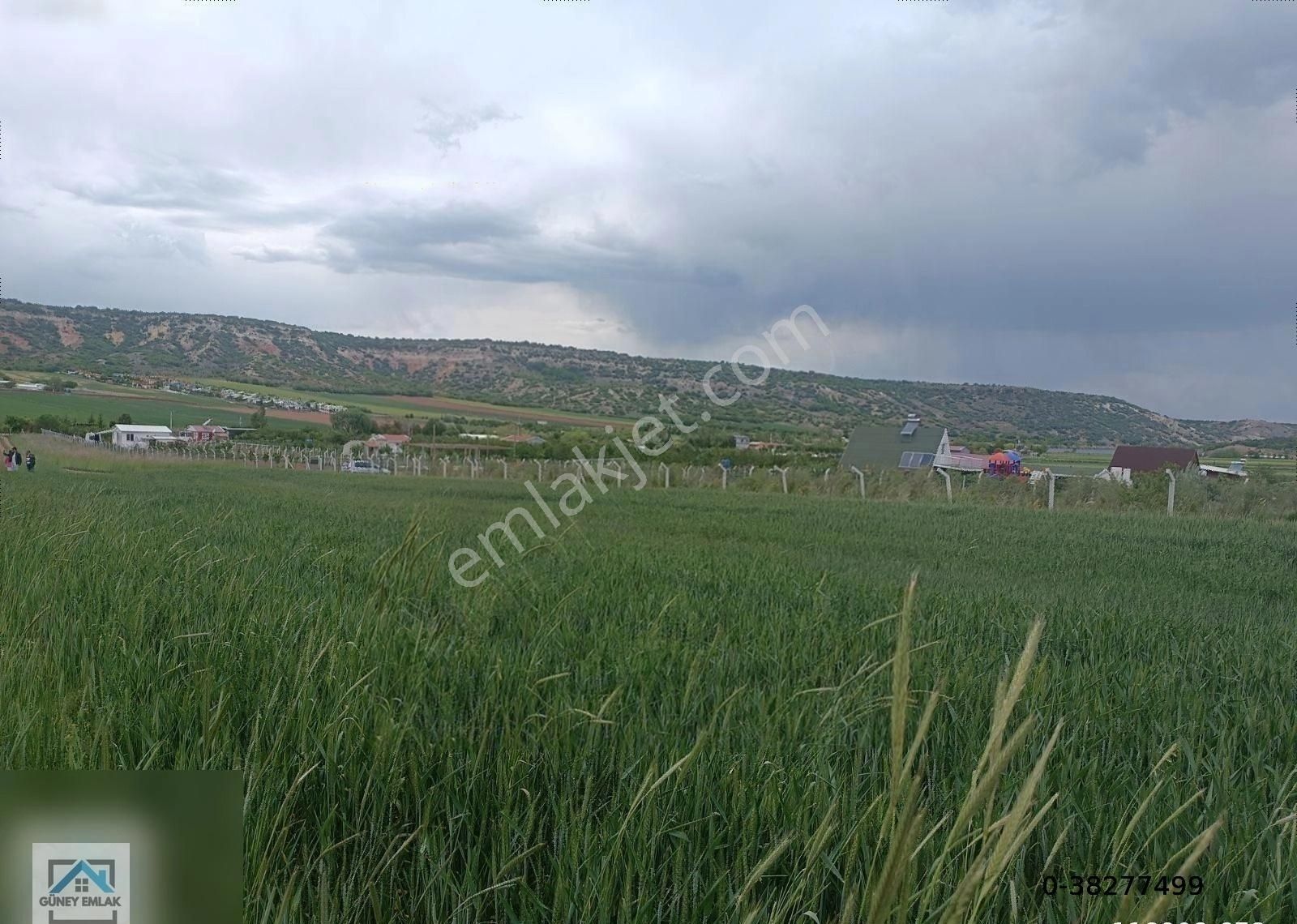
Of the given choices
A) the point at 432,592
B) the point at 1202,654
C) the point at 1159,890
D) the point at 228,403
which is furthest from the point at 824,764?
the point at 228,403

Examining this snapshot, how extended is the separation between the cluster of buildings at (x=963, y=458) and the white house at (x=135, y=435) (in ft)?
95.7

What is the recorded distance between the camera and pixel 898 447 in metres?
24.6

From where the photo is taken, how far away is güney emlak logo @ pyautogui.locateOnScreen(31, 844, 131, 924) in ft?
3.69

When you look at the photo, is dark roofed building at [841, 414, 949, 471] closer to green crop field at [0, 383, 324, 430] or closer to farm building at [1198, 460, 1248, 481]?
farm building at [1198, 460, 1248, 481]

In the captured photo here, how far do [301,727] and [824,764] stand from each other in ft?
4.28

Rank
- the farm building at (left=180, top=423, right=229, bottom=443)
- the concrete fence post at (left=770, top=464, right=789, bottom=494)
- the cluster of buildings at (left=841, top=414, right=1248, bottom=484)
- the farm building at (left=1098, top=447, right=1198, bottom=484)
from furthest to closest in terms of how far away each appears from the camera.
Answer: the farm building at (left=180, top=423, right=229, bottom=443) → the concrete fence post at (left=770, top=464, right=789, bottom=494) → the cluster of buildings at (left=841, top=414, right=1248, bottom=484) → the farm building at (left=1098, top=447, right=1198, bottom=484)

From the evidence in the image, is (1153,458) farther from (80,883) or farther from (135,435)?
(135,435)

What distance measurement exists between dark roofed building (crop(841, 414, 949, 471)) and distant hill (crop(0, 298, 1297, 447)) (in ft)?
4.10

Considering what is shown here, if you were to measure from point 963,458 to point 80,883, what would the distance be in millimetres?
24528

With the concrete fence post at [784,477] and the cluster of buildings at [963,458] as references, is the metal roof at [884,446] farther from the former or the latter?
the concrete fence post at [784,477]

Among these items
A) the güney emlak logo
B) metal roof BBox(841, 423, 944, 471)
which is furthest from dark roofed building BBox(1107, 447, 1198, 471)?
the güney emlak logo

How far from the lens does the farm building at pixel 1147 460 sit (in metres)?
21.2

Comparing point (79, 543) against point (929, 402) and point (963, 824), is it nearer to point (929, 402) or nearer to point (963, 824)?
point (963, 824)

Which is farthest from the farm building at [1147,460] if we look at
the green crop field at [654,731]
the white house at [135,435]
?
the white house at [135,435]
